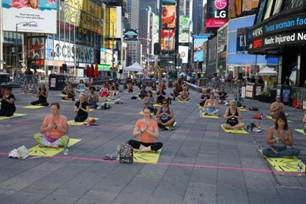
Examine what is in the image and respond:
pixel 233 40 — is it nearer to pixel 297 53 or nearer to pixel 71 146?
pixel 297 53

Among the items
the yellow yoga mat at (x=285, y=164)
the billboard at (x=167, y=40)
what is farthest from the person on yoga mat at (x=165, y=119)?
the billboard at (x=167, y=40)

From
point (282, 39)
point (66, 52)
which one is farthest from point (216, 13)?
point (282, 39)

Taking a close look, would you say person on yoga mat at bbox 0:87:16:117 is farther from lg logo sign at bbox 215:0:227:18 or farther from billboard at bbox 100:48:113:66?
billboard at bbox 100:48:113:66

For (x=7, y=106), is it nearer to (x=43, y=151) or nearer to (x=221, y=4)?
(x=43, y=151)

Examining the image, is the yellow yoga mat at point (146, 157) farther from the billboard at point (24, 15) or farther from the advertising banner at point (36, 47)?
the advertising banner at point (36, 47)

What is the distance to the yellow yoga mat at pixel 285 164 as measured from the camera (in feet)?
33.1

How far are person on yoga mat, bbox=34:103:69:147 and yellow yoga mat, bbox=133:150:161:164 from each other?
5.47 ft

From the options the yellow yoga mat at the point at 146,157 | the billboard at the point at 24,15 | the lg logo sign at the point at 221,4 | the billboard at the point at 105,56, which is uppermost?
the lg logo sign at the point at 221,4

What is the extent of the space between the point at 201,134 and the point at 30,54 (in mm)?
62477

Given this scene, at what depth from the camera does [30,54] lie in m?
74.2

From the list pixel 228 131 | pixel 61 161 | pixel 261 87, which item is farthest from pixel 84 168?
pixel 261 87

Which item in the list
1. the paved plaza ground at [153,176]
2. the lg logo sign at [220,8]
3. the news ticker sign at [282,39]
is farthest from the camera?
the lg logo sign at [220,8]

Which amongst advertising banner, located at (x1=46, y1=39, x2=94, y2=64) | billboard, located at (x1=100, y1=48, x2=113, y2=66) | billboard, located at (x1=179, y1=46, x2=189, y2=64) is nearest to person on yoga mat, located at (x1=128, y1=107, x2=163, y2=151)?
advertising banner, located at (x1=46, y1=39, x2=94, y2=64)

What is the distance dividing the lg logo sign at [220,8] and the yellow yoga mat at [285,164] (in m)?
104
